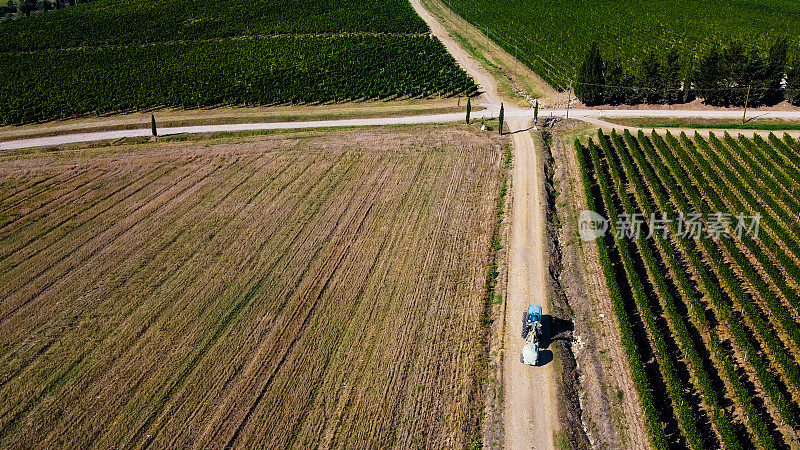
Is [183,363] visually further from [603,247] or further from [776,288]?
[776,288]

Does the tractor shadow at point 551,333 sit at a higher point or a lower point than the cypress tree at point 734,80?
lower

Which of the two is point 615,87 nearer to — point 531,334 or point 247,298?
point 531,334

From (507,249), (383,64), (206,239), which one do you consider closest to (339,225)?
(206,239)

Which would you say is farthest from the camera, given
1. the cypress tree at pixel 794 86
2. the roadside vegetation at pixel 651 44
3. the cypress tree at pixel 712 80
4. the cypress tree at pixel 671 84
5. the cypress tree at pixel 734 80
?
the cypress tree at pixel 671 84

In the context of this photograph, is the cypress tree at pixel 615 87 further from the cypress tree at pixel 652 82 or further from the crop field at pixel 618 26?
the crop field at pixel 618 26

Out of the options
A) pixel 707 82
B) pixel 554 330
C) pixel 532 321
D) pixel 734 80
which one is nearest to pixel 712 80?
pixel 707 82

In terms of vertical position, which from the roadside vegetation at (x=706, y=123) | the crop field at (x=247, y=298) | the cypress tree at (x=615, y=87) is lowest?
the crop field at (x=247, y=298)

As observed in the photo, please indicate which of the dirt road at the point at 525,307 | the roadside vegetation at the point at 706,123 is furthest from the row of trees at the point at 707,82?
the dirt road at the point at 525,307
